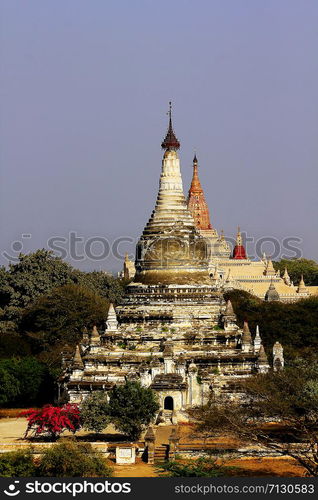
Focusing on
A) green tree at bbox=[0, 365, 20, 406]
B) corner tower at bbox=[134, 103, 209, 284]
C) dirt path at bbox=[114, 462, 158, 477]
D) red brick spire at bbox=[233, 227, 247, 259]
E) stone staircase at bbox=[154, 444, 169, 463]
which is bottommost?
dirt path at bbox=[114, 462, 158, 477]

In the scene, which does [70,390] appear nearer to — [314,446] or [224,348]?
[224,348]

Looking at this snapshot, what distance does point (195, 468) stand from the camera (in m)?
35.5

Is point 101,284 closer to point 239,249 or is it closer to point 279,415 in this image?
point 239,249

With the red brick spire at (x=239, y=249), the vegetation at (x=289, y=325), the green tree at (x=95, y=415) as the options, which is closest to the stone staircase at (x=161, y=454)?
the green tree at (x=95, y=415)

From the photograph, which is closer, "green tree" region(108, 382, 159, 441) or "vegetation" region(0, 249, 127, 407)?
"green tree" region(108, 382, 159, 441)

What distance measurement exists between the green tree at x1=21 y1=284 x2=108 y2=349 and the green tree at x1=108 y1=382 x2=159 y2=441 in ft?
62.0

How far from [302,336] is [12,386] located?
17781 millimetres

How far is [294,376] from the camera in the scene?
131 ft

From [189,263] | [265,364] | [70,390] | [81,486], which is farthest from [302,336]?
[81,486]

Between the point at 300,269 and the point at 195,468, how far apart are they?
103 m

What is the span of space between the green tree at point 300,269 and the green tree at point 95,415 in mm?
91561

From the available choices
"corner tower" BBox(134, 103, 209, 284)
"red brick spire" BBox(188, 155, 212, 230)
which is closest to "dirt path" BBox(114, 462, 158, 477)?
"corner tower" BBox(134, 103, 209, 284)

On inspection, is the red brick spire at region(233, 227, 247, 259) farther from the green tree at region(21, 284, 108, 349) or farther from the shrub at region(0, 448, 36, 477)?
the shrub at region(0, 448, 36, 477)

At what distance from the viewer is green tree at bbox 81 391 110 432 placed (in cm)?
4134
